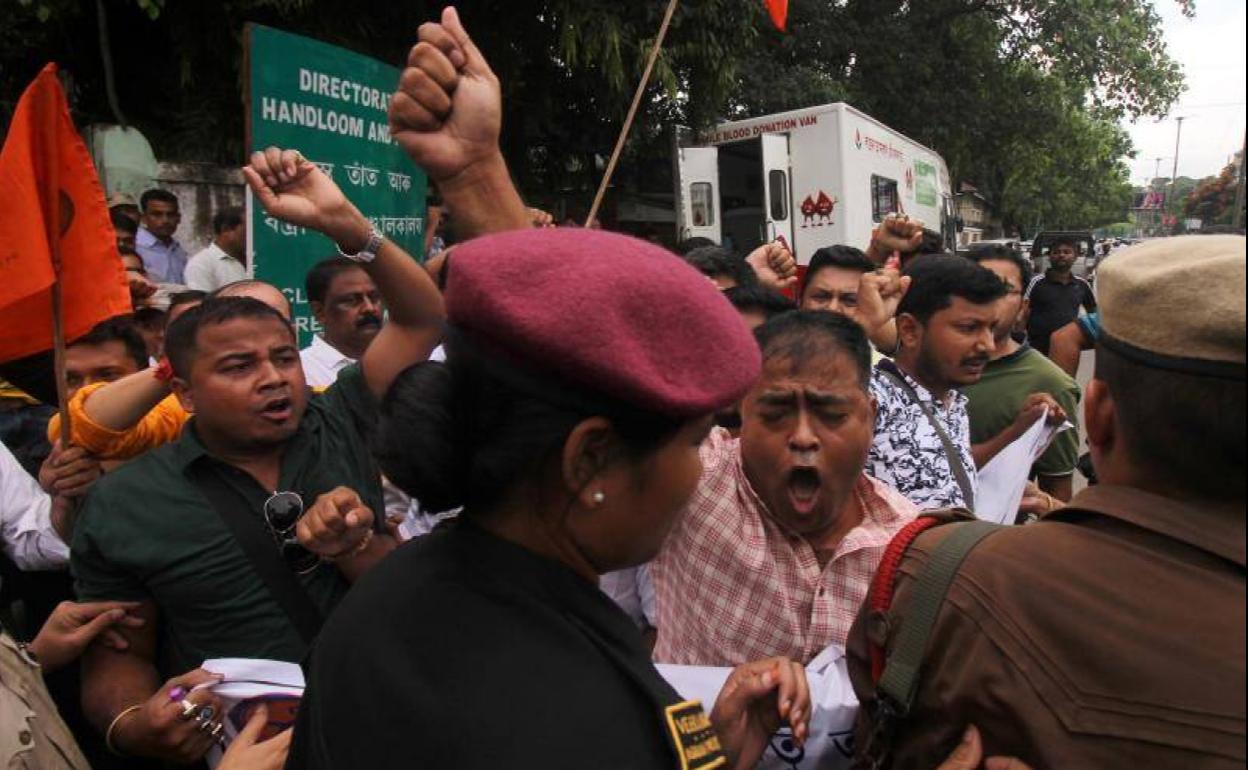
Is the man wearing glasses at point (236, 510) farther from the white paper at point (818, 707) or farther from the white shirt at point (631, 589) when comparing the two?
the white paper at point (818, 707)

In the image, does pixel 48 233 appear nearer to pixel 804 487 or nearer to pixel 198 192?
pixel 804 487

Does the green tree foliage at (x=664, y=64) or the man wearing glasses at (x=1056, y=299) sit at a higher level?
the green tree foliage at (x=664, y=64)

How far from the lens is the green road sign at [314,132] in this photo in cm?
364

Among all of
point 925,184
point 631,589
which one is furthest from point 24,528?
point 925,184

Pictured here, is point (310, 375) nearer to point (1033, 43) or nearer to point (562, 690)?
point (562, 690)

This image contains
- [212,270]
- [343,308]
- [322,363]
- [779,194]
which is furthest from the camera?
[779,194]

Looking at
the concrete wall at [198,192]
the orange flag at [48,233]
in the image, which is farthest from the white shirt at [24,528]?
the concrete wall at [198,192]

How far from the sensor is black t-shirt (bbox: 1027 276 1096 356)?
7211 mm

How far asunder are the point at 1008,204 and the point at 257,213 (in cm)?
4565

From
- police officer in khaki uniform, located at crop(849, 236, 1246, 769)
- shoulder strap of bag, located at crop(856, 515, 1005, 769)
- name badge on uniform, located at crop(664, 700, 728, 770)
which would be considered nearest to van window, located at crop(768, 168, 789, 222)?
shoulder strap of bag, located at crop(856, 515, 1005, 769)

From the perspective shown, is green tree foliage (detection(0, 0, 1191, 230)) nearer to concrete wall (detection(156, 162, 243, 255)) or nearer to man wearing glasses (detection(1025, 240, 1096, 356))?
concrete wall (detection(156, 162, 243, 255))

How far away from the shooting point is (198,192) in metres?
7.30

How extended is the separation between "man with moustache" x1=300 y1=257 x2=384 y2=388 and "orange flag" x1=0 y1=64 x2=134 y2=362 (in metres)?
0.96

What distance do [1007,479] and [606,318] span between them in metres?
1.90
